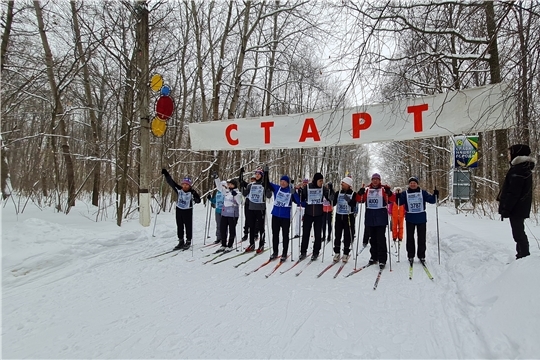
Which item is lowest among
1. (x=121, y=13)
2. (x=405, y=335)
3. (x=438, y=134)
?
(x=405, y=335)

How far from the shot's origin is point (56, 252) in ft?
19.7

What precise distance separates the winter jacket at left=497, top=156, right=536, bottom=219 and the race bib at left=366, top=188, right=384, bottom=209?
213cm

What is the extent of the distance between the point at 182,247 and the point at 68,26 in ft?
29.8

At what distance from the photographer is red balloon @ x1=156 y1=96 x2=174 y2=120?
29.6 feet

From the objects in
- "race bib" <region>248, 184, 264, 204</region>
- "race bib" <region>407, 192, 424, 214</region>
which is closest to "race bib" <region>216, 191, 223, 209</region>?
"race bib" <region>248, 184, 264, 204</region>

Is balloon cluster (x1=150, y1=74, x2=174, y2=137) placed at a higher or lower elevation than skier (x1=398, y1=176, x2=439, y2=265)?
higher

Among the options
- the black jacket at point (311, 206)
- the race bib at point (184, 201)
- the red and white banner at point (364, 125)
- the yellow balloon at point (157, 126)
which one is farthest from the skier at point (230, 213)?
the yellow balloon at point (157, 126)

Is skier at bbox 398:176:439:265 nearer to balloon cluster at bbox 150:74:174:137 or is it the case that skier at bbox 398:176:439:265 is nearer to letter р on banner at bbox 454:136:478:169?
balloon cluster at bbox 150:74:174:137

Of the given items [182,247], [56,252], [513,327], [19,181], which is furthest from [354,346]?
[19,181]

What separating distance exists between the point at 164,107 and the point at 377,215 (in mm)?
6959

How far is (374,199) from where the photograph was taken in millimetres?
6512

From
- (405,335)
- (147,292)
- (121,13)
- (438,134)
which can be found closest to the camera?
(405,335)

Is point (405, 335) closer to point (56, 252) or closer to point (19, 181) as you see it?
point (56, 252)

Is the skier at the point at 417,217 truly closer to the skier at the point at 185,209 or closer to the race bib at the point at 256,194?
the race bib at the point at 256,194
